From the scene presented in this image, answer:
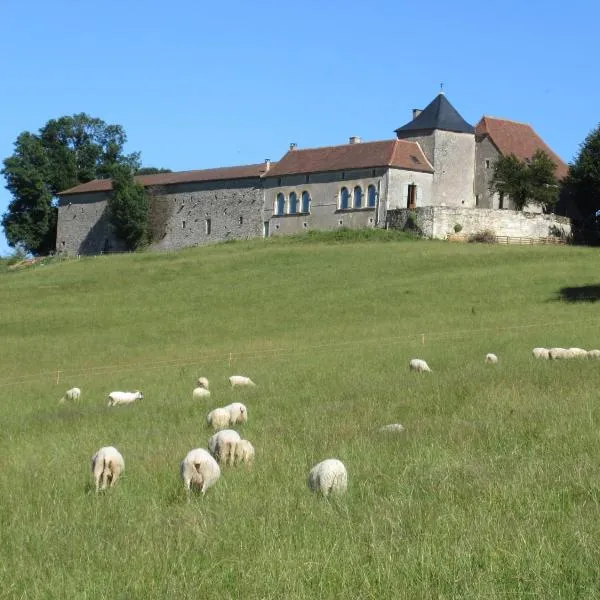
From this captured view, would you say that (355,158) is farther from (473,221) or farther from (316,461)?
(316,461)

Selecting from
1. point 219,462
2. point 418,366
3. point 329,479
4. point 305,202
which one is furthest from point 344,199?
point 329,479

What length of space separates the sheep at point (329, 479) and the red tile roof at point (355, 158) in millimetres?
66428

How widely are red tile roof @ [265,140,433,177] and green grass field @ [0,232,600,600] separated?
39384 millimetres

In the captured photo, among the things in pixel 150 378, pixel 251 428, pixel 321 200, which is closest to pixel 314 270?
pixel 321 200

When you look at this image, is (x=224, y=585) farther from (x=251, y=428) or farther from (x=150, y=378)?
(x=150, y=378)

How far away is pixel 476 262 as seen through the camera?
58.9 meters

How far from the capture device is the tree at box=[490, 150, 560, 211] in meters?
77.6

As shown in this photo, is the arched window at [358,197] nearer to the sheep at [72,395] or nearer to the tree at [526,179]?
the tree at [526,179]

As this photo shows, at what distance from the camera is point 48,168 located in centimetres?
10575

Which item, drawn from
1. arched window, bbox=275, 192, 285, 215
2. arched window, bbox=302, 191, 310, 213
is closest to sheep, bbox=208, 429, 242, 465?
arched window, bbox=302, 191, 310, 213

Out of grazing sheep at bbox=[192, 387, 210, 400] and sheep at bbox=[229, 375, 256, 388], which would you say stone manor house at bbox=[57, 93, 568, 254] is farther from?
grazing sheep at bbox=[192, 387, 210, 400]

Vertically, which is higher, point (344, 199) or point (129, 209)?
point (344, 199)

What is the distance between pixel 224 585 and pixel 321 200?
7291cm

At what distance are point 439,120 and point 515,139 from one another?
788 centimetres
